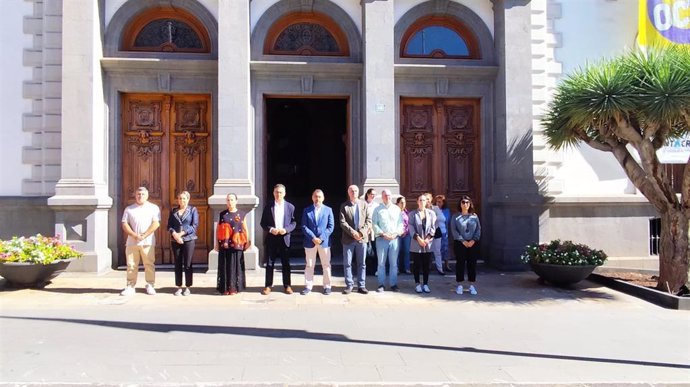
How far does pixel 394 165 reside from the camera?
11711mm

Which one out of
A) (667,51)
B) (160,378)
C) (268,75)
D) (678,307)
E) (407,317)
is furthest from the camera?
(268,75)

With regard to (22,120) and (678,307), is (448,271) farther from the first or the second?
(22,120)

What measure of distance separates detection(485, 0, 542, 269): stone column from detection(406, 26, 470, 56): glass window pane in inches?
42.7

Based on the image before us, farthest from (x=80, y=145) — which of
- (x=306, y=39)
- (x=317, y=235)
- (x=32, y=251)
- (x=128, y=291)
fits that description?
(x=317, y=235)

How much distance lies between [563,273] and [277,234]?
551 cm

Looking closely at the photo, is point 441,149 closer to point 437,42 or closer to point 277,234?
point 437,42

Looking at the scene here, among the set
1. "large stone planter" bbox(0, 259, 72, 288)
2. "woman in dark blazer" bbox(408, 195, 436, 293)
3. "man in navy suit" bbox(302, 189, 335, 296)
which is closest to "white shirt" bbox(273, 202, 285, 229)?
"man in navy suit" bbox(302, 189, 335, 296)

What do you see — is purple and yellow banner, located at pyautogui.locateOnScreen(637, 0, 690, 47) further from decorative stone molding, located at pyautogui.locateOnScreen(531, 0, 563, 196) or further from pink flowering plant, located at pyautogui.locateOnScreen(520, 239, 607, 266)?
pink flowering plant, located at pyautogui.locateOnScreen(520, 239, 607, 266)

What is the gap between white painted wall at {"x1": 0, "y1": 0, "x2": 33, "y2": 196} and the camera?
11.5 m

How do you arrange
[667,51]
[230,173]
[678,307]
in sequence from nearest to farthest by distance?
[678,307]
[667,51]
[230,173]

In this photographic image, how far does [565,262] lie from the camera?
31.9 feet

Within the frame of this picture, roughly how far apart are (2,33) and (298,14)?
6.74 m

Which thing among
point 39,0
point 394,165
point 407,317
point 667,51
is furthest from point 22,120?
point 667,51

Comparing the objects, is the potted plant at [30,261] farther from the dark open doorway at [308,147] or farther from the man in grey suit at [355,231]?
the dark open doorway at [308,147]
